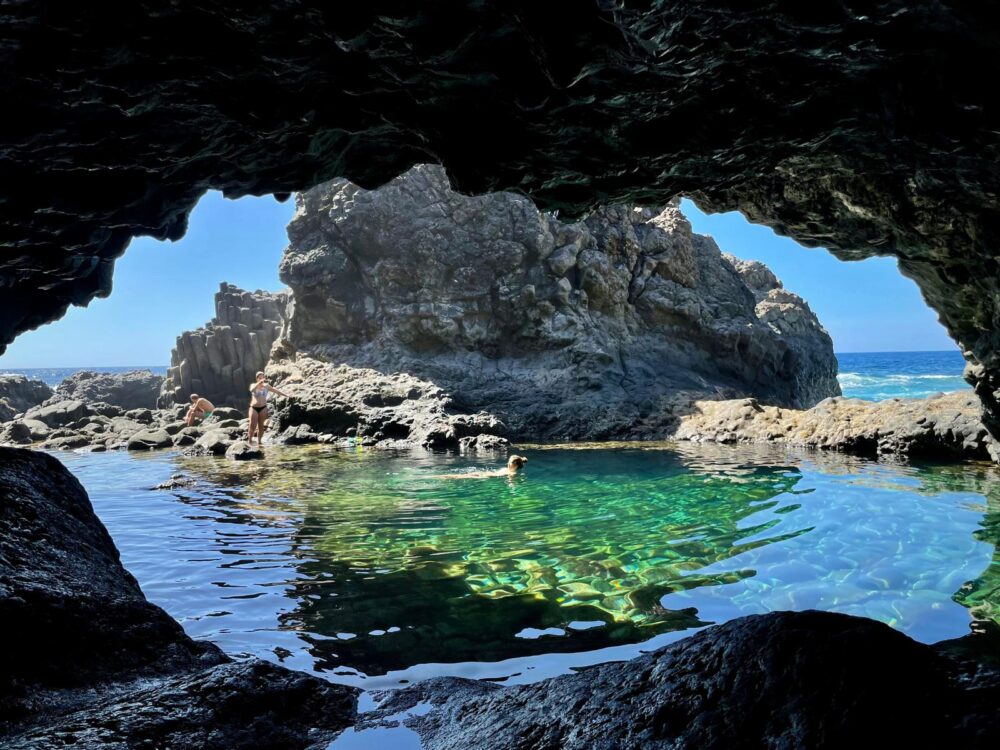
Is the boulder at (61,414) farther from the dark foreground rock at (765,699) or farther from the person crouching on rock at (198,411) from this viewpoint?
the dark foreground rock at (765,699)

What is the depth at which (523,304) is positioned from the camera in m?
23.9

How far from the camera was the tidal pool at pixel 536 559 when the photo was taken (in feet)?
14.7

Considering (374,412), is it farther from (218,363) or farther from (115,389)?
(115,389)

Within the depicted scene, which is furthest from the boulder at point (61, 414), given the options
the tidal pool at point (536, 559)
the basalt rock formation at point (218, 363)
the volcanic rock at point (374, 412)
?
the tidal pool at point (536, 559)

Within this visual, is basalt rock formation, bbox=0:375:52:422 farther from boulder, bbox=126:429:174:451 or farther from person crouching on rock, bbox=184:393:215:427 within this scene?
boulder, bbox=126:429:174:451

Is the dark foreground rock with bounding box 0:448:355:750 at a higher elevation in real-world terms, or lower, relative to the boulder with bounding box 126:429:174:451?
higher

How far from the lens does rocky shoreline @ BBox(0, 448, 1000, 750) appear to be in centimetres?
189

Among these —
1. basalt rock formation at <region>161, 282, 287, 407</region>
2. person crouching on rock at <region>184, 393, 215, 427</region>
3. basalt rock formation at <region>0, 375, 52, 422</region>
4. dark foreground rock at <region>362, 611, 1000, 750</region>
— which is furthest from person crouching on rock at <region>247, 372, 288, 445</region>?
basalt rock formation at <region>0, 375, 52, 422</region>

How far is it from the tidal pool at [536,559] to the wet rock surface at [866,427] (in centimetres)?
160

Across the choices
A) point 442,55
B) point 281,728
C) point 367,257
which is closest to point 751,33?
point 442,55

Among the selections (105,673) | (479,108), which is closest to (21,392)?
(105,673)

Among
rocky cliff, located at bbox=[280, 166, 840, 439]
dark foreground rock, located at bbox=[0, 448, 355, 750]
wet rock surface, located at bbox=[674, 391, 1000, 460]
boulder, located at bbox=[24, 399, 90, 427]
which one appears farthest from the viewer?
boulder, located at bbox=[24, 399, 90, 427]

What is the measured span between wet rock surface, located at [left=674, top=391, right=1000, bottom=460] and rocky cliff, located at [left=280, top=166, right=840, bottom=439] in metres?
3.05

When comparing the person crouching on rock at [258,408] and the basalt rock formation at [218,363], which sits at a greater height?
the basalt rock formation at [218,363]
